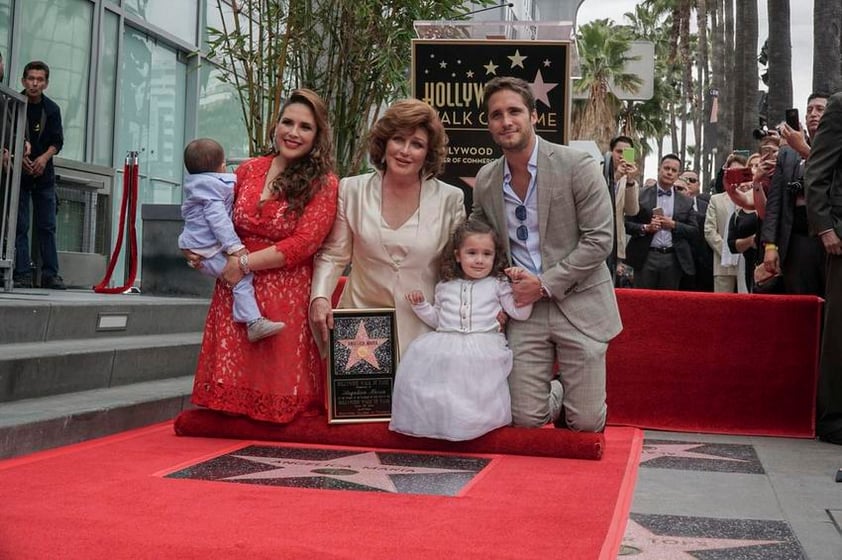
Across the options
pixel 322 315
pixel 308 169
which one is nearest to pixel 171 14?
pixel 308 169

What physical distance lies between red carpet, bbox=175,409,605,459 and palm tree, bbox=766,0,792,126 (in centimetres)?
1298

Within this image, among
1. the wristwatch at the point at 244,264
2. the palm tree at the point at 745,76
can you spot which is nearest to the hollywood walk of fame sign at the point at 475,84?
the wristwatch at the point at 244,264

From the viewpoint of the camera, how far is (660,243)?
34.2 ft

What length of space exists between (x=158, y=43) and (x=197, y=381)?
386 inches

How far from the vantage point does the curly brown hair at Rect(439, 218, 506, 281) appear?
580 centimetres

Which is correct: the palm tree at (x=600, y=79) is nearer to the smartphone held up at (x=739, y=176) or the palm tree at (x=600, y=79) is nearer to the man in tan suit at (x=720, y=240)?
the man in tan suit at (x=720, y=240)

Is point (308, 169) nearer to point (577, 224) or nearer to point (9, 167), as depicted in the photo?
point (577, 224)

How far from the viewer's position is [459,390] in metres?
5.49

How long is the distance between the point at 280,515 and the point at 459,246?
2172mm

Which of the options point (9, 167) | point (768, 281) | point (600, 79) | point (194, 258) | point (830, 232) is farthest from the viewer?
point (600, 79)

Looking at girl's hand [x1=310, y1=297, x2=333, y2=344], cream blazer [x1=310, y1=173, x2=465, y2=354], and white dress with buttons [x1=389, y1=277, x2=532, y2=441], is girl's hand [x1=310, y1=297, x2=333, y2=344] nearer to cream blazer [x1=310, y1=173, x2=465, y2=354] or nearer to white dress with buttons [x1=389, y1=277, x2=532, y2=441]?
cream blazer [x1=310, y1=173, x2=465, y2=354]

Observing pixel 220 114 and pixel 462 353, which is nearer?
pixel 462 353

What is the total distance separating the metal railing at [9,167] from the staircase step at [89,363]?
1121 mm

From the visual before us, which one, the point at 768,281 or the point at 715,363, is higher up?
the point at 768,281
